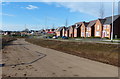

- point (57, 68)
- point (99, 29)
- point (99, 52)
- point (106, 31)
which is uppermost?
point (99, 29)

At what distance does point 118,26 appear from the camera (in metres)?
50.1

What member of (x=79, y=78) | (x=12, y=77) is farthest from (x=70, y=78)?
(x=12, y=77)

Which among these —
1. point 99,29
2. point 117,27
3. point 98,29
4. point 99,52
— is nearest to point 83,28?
point 98,29

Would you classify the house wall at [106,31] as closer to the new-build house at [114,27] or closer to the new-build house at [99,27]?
the new-build house at [114,27]

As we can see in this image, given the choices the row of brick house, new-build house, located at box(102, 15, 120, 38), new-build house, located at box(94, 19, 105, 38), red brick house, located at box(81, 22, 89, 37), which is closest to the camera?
new-build house, located at box(102, 15, 120, 38)

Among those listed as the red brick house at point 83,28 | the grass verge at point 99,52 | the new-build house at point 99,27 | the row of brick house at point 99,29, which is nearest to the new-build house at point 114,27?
the row of brick house at point 99,29

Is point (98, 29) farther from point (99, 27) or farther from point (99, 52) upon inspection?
point (99, 52)

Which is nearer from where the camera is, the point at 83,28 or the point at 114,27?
the point at 114,27

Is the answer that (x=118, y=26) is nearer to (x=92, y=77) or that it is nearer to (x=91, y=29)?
(x=91, y=29)

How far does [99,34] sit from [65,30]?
42290 millimetres

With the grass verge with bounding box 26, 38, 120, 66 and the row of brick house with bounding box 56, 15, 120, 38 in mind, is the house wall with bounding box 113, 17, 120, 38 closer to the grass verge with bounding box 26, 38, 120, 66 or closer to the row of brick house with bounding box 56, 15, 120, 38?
the row of brick house with bounding box 56, 15, 120, 38

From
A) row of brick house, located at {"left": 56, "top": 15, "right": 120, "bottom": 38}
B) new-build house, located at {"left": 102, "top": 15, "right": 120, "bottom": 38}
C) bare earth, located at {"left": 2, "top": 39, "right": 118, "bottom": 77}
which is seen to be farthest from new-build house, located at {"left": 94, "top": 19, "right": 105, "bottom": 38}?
bare earth, located at {"left": 2, "top": 39, "right": 118, "bottom": 77}

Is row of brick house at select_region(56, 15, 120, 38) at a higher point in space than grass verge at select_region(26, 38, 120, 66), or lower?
higher

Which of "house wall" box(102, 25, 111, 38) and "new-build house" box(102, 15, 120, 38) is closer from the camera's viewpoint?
"new-build house" box(102, 15, 120, 38)
